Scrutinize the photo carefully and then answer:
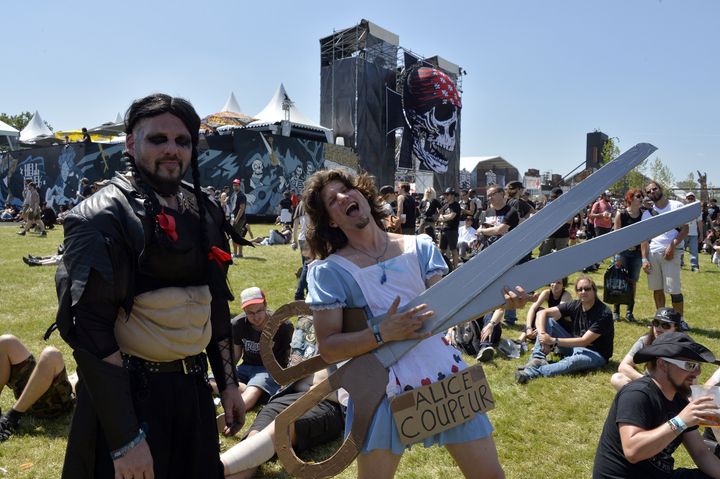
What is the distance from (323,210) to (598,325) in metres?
4.48

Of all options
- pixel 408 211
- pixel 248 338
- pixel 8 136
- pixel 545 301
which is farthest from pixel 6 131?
pixel 545 301

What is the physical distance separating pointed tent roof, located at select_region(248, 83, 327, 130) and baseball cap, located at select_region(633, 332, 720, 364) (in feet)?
86.6

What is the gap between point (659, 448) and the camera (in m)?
2.49

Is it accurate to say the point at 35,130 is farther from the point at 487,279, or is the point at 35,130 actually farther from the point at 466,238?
the point at 487,279

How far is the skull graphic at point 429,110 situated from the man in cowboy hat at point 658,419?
108 feet

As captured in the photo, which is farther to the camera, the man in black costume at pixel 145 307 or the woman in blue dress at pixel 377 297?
the woman in blue dress at pixel 377 297

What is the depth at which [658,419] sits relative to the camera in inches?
Result: 103

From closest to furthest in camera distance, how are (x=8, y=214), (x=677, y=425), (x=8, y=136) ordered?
(x=677, y=425), (x=8, y=214), (x=8, y=136)

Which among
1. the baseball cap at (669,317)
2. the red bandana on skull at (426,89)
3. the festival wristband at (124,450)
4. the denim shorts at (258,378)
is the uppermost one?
the red bandana on skull at (426,89)

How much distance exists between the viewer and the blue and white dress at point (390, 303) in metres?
2.00

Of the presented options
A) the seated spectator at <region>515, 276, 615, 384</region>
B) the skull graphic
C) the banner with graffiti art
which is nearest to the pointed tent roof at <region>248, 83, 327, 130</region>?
the banner with graffiti art

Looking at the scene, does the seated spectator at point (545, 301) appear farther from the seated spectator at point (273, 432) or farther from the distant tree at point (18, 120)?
the distant tree at point (18, 120)

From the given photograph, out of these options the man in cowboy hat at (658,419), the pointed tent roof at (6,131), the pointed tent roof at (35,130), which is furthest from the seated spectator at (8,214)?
the man in cowboy hat at (658,419)

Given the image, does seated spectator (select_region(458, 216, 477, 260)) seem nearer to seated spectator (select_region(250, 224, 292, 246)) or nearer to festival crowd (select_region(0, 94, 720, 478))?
seated spectator (select_region(250, 224, 292, 246))
